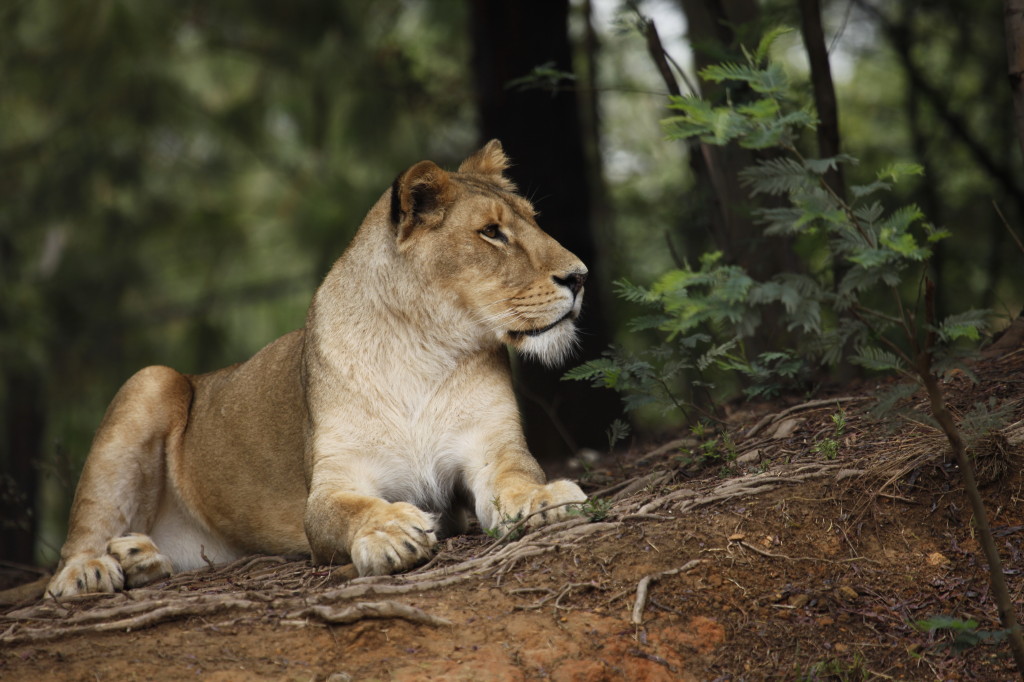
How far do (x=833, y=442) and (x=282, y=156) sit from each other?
889 centimetres

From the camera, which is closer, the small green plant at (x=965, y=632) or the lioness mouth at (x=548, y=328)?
the small green plant at (x=965, y=632)

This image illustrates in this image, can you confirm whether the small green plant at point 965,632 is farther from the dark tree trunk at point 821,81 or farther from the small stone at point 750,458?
the dark tree trunk at point 821,81

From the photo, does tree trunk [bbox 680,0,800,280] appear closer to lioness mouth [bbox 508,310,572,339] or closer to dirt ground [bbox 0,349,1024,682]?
lioness mouth [bbox 508,310,572,339]

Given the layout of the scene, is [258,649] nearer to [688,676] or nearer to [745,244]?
[688,676]

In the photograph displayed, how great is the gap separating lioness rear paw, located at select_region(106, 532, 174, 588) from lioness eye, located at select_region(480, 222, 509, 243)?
6.44 ft

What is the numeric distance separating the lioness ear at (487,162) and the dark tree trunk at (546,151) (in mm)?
2077

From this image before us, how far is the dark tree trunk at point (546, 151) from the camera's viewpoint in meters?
7.64

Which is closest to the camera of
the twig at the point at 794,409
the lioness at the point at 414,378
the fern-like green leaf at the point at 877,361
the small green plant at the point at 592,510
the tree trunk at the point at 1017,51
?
the fern-like green leaf at the point at 877,361

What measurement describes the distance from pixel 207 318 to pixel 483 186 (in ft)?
22.1

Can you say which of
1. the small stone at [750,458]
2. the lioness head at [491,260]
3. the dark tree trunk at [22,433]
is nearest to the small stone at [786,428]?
the small stone at [750,458]

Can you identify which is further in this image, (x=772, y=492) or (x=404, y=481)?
(x=404, y=481)

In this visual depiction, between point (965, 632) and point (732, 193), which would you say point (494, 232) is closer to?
point (732, 193)

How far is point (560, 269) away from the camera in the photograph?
4574 millimetres

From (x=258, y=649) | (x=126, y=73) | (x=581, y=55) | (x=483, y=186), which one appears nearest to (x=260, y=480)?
(x=483, y=186)
